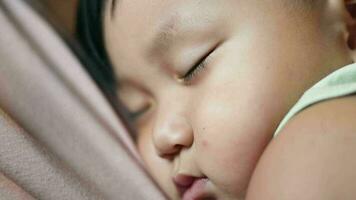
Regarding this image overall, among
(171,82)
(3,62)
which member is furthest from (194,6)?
(3,62)

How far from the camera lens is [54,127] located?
750 millimetres

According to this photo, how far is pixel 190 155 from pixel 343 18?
26cm

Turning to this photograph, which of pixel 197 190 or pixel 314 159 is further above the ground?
pixel 314 159

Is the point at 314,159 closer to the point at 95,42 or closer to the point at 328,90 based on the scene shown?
the point at 328,90

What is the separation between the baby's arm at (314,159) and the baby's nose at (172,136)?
0.13 metres

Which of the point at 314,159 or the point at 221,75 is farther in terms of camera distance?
the point at 221,75

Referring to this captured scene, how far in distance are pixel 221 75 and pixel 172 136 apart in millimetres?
94

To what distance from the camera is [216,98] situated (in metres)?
0.71

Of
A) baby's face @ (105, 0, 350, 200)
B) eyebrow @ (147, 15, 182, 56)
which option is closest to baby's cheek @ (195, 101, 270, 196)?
baby's face @ (105, 0, 350, 200)

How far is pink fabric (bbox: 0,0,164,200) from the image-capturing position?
0.71m

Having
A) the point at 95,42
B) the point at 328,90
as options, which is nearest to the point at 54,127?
the point at 95,42

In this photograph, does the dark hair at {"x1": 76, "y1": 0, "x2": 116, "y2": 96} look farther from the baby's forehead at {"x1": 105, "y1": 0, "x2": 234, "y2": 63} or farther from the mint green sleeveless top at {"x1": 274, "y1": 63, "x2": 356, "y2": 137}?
the mint green sleeveless top at {"x1": 274, "y1": 63, "x2": 356, "y2": 137}

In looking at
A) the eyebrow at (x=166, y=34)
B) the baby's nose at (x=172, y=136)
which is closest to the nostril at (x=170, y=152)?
the baby's nose at (x=172, y=136)

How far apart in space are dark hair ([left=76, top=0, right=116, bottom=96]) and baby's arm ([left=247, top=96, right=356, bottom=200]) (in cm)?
29
